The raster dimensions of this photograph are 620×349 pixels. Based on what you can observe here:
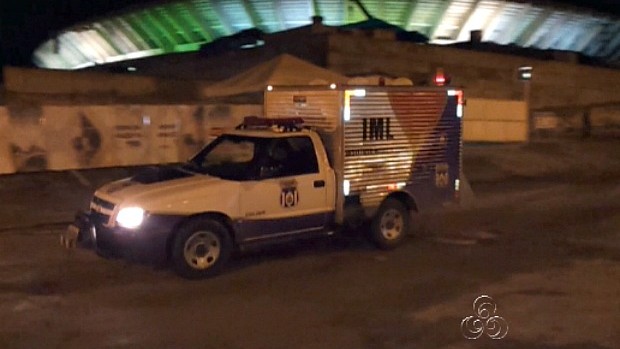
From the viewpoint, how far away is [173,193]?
9.13m

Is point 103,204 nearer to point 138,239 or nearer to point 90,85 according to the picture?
point 138,239

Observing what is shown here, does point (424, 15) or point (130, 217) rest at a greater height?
point (424, 15)

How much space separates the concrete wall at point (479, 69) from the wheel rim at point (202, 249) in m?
23.5

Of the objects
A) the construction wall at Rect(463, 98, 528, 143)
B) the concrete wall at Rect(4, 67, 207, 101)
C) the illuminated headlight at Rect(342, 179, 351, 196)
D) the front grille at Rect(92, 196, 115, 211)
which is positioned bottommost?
the front grille at Rect(92, 196, 115, 211)

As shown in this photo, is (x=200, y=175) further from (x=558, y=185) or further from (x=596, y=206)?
(x=558, y=185)

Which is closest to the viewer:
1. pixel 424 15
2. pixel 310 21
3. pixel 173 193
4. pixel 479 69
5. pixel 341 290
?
pixel 341 290

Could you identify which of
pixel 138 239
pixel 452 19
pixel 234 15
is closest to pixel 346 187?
pixel 138 239

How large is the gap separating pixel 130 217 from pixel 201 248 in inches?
33.5

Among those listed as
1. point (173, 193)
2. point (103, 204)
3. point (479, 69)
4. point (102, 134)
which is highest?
point (479, 69)

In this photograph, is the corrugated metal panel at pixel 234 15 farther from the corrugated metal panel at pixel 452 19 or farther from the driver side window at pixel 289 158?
the driver side window at pixel 289 158

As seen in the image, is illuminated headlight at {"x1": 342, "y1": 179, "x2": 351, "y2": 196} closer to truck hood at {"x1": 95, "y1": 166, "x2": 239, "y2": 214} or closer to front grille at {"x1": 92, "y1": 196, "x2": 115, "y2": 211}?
truck hood at {"x1": 95, "y1": 166, "x2": 239, "y2": 214}

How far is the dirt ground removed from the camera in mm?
7145

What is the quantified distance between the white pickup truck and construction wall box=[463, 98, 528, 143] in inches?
558

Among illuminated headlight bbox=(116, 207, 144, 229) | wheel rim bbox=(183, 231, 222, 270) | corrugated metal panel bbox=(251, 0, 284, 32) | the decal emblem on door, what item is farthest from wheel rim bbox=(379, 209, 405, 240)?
corrugated metal panel bbox=(251, 0, 284, 32)
